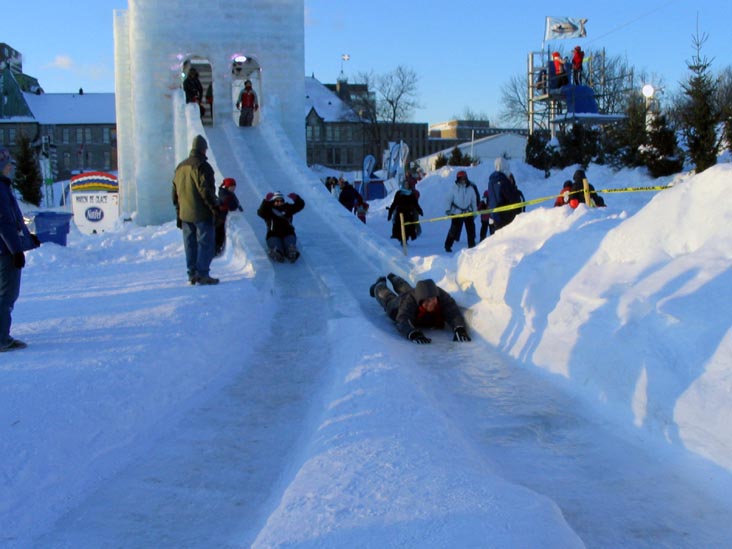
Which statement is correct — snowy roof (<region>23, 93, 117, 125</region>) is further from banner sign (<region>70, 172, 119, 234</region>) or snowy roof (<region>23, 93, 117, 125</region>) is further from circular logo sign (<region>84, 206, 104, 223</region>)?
circular logo sign (<region>84, 206, 104, 223</region>)

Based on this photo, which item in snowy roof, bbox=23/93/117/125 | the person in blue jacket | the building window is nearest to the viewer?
the person in blue jacket

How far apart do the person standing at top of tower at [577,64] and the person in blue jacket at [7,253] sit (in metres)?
24.1

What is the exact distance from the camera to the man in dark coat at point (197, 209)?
29.4 ft

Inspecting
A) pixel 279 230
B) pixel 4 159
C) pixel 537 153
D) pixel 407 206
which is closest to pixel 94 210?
pixel 407 206

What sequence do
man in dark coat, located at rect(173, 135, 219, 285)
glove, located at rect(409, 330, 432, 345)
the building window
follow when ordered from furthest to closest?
1. the building window
2. man in dark coat, located at rect(173, 135, 219, 285)
3. glove, located at rect(409, 330, 432, 345)

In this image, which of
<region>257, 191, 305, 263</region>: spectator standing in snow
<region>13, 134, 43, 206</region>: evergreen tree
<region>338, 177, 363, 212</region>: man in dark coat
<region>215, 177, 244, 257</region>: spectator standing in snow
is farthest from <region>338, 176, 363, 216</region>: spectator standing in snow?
<region>13, 134, 43, 206</region>: evergreen tree

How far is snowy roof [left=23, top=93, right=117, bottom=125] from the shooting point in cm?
8444

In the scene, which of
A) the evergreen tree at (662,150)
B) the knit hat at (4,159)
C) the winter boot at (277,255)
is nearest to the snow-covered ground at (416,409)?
the knit hat at (4,159)

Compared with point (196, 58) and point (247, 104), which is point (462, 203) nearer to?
point (247, 104)

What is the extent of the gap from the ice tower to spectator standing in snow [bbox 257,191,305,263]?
10857 mm

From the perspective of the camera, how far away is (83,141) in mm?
84875

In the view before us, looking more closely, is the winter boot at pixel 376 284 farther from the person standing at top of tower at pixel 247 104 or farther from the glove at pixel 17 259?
the person standing at top of tower at pixel 247 104

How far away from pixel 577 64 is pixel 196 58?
44.2 ft

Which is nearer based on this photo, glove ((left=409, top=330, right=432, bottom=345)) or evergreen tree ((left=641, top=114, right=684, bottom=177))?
glove ((left=409, top=330, right=432, bottom=345))
